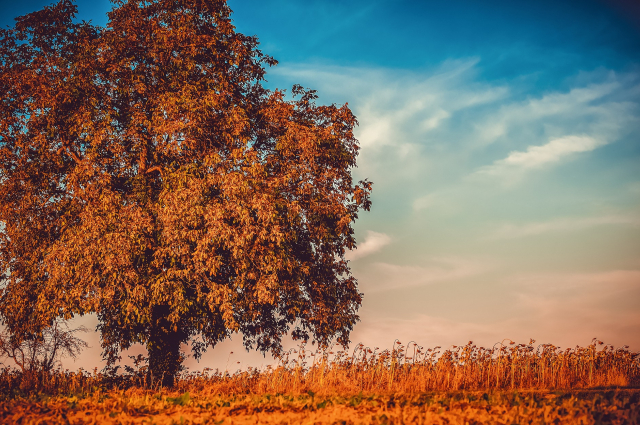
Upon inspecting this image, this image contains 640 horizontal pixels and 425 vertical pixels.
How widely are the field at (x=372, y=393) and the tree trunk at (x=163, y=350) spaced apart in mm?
494

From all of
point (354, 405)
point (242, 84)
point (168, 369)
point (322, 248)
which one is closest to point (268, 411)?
point (354, 405)

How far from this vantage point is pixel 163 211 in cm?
1173

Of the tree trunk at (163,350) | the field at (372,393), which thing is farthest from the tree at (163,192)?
the field at (372,393)

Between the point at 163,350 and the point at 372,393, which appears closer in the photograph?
the point at 372,393

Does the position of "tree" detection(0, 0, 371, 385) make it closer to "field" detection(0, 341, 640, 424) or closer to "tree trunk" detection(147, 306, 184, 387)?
"tree trunk" detection(147, 306, 184, 387)

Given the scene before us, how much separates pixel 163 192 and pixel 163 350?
469 cm

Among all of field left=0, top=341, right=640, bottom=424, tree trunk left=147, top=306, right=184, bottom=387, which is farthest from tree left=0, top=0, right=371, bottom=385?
field left=0, top=341, right=640, bottom=424

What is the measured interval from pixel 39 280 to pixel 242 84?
324 inches

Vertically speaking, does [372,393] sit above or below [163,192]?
below

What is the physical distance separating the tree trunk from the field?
494 millimetres

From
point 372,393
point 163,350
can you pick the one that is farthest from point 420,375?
point 163,350

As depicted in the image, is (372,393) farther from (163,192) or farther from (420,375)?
(163,192)

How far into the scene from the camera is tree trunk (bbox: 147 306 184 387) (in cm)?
1326

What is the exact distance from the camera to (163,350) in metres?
13.6
